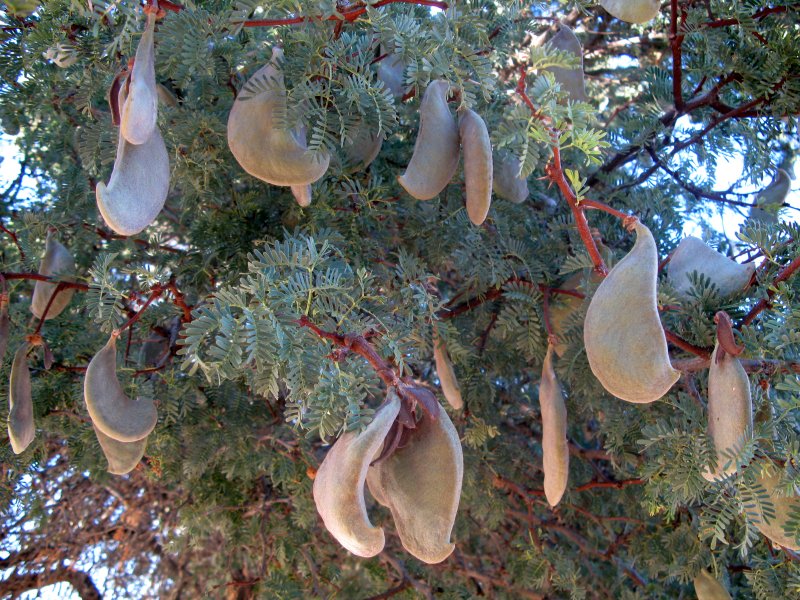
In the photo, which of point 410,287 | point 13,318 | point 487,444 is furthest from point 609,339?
point 13,318

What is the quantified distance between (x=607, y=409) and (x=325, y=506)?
2.93 ft

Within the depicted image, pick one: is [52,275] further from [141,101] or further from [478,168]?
[478,168]

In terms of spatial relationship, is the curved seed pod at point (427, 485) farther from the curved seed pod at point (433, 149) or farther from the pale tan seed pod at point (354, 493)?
the curved seed pod at point (433, 149)

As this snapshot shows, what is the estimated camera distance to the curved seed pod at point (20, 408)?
1.25 metres

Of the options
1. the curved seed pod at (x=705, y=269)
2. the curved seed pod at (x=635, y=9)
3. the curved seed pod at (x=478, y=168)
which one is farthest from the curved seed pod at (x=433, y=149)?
the curved seed pod at (x=705, y=269)

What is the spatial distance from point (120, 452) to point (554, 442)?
73cm

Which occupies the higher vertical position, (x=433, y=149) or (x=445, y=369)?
(x=433, y=149)

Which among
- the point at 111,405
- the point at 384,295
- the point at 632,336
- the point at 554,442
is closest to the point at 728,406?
the point at 632,336

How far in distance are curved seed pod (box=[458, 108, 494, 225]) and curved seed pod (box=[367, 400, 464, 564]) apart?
0.40 metres

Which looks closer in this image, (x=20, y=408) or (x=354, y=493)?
(x=354, y=493)

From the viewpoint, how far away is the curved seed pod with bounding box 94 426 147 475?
1279 mm

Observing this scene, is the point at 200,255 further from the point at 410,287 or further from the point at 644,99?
the point at 644,99

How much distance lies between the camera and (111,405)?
1185 millimetres

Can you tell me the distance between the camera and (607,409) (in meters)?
1.52
